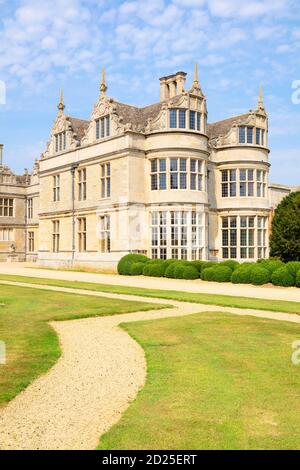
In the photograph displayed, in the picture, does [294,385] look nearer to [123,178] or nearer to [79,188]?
[123,178]

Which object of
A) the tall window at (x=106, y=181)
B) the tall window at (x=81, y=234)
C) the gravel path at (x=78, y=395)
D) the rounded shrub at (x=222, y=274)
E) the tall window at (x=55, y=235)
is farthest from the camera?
the tall window at (x=55, y=235)

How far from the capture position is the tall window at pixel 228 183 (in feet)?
121

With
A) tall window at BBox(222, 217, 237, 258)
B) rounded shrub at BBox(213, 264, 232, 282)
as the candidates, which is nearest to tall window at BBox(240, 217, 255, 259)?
tall window at BBox(222, 217, 237, 258)

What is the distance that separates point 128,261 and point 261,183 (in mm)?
14059

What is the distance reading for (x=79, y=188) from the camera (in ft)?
123

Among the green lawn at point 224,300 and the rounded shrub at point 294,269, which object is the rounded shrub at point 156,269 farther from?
the green lawn at point 224,300

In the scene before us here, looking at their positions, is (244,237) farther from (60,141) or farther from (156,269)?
(60,141)

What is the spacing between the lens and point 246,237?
118 feet

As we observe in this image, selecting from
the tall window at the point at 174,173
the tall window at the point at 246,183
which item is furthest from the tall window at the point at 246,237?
the tall window at the point at 174,173

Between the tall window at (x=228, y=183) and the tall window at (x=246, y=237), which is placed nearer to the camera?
the tall window at (x=246, y=237)

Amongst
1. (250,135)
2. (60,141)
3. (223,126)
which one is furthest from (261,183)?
(60,141)

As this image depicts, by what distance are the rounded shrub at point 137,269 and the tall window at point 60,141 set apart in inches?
594
